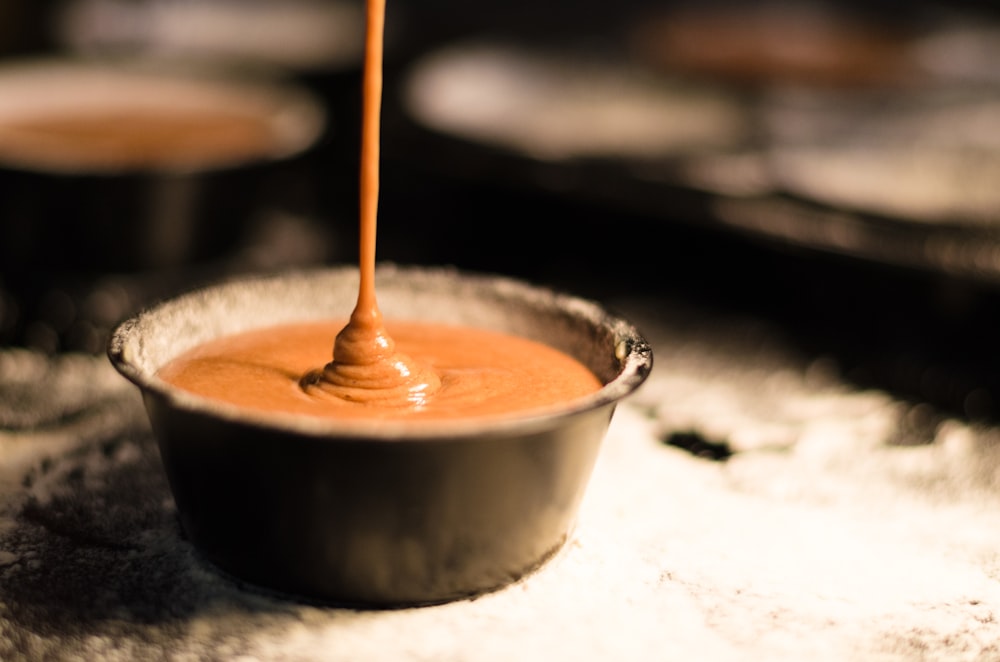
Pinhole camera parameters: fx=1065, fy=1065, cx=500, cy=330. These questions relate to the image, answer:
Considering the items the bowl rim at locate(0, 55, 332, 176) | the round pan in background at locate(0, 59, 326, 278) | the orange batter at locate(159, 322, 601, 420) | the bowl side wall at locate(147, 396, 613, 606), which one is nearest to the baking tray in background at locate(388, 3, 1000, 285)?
the bowl rim at locate(0, 55, 332, 176)

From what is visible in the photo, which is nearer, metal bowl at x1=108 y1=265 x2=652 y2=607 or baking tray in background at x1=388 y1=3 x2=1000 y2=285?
metal bowl at x1=108 y1=265 x2=652 y2=607

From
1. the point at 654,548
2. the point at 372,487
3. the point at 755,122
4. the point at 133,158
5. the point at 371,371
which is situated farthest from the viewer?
the point at 755,122

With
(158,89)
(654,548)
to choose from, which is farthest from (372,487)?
(158,89)

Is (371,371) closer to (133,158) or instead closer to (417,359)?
(417,359)

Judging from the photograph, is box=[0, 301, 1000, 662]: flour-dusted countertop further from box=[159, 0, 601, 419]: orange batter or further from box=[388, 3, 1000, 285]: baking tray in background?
box=[388, 3, 1000, 285]: baking tray in background

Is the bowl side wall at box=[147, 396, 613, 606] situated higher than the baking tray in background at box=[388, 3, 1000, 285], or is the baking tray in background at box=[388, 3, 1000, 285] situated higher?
the baking tray in background at box=[388, 3, 1000, 285]

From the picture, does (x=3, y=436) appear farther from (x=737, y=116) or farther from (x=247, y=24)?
(x=247, y=24)

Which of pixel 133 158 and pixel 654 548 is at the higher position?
pixel 133 158
